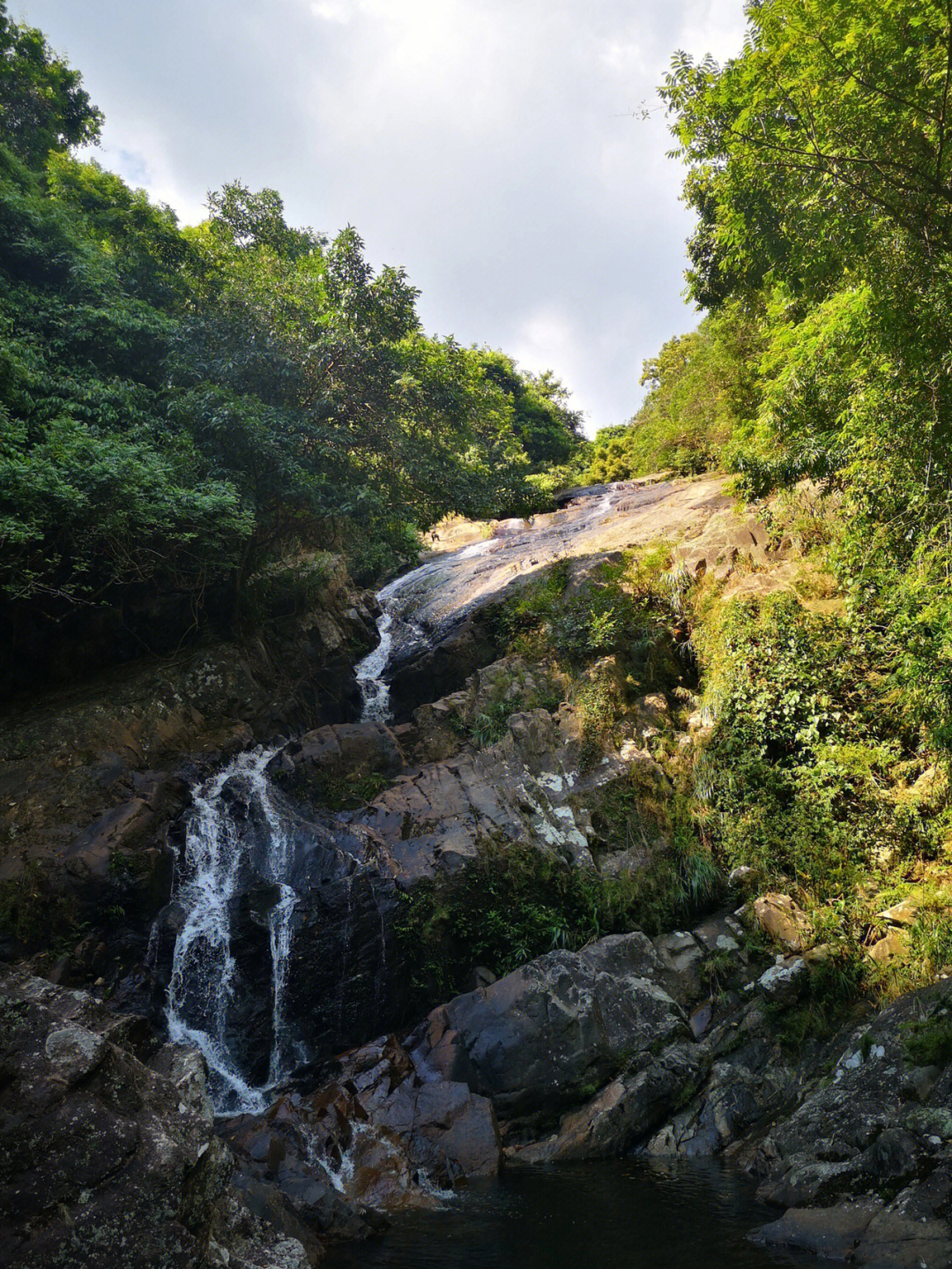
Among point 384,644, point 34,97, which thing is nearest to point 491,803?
point 384,644

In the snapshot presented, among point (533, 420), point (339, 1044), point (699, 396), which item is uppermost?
point (533, 420)

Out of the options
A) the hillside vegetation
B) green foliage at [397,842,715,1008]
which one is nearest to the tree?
the hillside vegetation

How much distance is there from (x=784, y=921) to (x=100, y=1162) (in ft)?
27.0

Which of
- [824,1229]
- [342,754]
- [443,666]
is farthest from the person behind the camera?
[443,666]

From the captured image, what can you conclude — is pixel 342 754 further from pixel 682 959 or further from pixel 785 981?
pixel 785 981

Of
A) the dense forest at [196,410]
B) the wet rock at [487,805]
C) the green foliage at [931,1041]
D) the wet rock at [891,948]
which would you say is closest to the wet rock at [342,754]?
the wet rock at [487,805]

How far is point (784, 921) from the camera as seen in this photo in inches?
366

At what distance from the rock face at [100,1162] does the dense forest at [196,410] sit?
7.52 metres

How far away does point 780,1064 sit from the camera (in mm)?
7934

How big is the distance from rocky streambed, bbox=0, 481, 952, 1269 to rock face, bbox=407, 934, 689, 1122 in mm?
31

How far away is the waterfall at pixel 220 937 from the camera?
8.91m

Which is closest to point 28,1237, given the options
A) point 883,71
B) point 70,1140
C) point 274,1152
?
point 70,1140

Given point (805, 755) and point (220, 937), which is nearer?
point (220, 937)

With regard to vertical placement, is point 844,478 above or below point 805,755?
above
